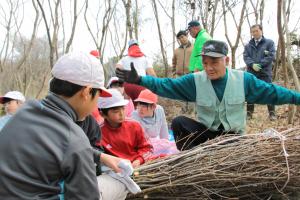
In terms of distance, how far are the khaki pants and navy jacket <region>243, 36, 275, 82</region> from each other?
396 centimetres

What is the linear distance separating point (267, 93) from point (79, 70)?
65.8 inches

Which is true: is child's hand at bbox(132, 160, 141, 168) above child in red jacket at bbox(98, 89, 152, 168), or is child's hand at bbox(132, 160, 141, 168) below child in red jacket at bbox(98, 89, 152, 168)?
below

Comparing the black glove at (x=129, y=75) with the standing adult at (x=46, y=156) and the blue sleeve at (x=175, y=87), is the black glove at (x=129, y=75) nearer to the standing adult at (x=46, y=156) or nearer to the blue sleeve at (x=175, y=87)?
the blue sleeve at (x=175, y=87)

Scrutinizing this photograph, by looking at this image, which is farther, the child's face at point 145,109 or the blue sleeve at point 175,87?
the child's face at point 145,109

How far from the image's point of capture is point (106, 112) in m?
2.77

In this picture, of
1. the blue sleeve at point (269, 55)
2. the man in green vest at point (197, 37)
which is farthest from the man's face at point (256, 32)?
the man in green vest at point (197, 37)

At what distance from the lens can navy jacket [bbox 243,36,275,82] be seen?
5.46 metres

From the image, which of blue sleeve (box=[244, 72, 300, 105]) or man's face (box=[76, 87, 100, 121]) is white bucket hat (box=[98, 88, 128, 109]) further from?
man's face (box=[76, 87, 100, 121])

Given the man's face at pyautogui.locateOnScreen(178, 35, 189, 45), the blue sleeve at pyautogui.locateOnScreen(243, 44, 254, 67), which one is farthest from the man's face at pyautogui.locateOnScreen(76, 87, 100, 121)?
the man's face at pyautogui.locateOnScreen(178, 35, 189, 45)

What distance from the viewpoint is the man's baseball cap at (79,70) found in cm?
145

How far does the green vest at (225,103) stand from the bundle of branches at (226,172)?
410 millimetres

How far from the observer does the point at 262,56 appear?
5.53 meters

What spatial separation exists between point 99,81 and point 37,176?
16.5 inches

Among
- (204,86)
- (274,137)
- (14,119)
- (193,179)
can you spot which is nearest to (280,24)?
(204,86)
